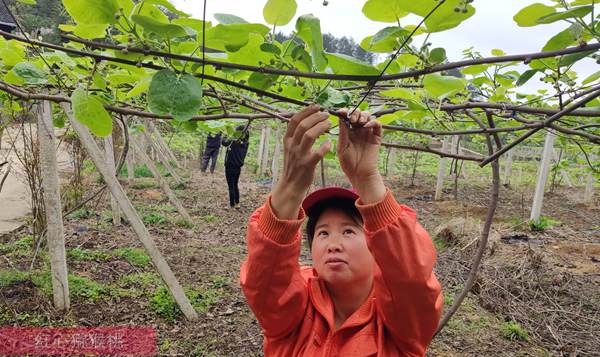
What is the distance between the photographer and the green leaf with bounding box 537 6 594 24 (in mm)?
589

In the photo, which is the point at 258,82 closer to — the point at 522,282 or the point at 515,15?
the point at 515,15

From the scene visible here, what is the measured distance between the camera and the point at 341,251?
4.24ft

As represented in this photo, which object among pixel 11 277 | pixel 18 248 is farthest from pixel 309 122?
pixel 18 248

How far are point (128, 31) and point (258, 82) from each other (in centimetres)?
22

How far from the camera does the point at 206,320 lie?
3.50 metres

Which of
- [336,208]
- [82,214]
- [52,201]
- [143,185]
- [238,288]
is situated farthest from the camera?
[143,185]

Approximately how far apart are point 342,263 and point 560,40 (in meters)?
0.81

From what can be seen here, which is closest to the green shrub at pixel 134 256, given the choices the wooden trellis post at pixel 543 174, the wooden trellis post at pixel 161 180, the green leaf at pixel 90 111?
the wooden trellis post at pixel 161 180

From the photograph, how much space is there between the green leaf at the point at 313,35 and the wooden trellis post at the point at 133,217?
256 centimetres

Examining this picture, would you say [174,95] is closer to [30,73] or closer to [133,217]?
[30,73]

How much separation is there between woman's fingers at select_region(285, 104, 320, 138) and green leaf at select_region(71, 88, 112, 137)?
367 mm

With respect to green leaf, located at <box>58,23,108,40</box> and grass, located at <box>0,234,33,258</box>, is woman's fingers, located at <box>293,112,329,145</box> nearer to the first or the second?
green leaf, located at <box>58,23,108,40</box>

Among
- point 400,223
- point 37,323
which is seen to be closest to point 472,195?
point 37,323

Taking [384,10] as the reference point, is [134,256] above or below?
below
